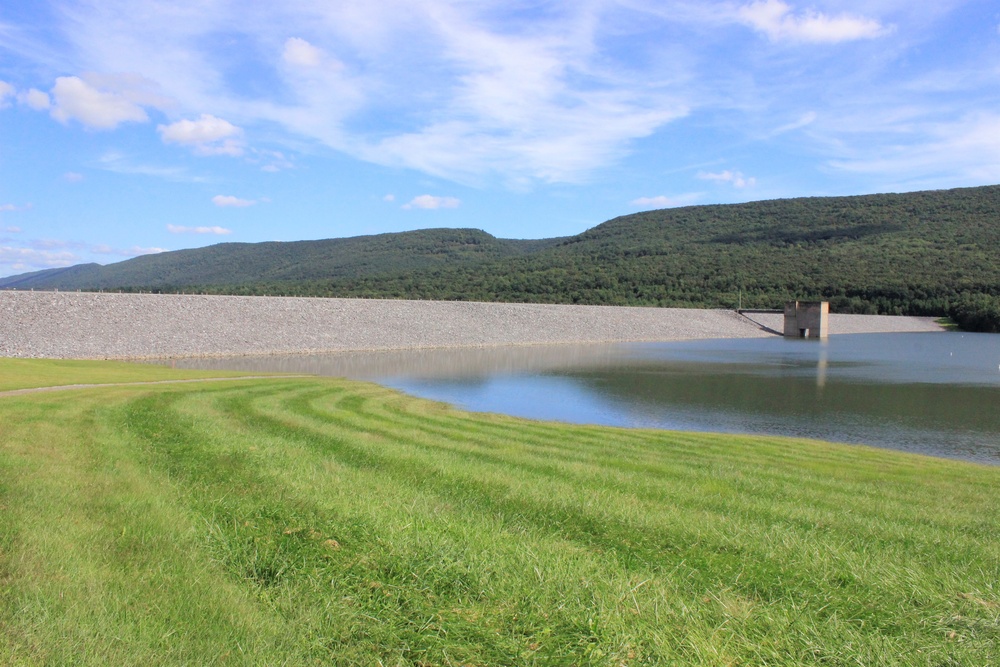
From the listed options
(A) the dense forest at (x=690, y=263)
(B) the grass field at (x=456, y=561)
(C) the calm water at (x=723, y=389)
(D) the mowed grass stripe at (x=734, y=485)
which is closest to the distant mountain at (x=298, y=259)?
(A) the dense forest at (x=690, y=263)

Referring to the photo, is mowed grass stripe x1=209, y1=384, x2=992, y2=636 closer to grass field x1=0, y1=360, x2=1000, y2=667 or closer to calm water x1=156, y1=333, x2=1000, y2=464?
grass field x1=0, y1=360, x2=1000, y2=667

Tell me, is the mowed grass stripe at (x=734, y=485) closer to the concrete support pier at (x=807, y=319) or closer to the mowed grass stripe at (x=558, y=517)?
the mowed grass stripe at (x=558, y=517)

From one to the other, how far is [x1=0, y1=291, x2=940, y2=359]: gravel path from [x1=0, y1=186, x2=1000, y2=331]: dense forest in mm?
27027

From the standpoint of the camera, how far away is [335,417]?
10.5 metres

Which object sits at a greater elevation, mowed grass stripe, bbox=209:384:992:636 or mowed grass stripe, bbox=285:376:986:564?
mowed grass stripe, bbox=209:384:992:636

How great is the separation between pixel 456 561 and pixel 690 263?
343 ft

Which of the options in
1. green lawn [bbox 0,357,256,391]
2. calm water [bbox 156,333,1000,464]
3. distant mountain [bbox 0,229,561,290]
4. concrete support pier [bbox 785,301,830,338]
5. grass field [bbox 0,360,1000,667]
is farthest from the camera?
distant mountain [bbox 0,229,561,290]

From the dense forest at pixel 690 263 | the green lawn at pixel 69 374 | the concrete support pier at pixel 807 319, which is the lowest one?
the concrete support pier at pixel 807 319

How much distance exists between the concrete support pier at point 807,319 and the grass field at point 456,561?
65728 millimetres

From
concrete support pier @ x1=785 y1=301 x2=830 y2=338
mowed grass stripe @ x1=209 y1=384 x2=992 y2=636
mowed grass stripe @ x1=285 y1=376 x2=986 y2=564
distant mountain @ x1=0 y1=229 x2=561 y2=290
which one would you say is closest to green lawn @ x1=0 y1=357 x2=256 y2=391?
mowed grass stripe @ x1=285 y1=376 x2=986 y2=564

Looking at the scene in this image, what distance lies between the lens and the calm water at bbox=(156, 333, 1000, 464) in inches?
622

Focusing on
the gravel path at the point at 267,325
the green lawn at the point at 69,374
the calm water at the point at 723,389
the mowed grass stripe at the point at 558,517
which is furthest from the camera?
the gravel path at the point at 267,325

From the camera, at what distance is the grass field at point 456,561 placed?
2.90 meters

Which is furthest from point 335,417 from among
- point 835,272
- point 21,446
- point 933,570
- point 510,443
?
point 835,272
